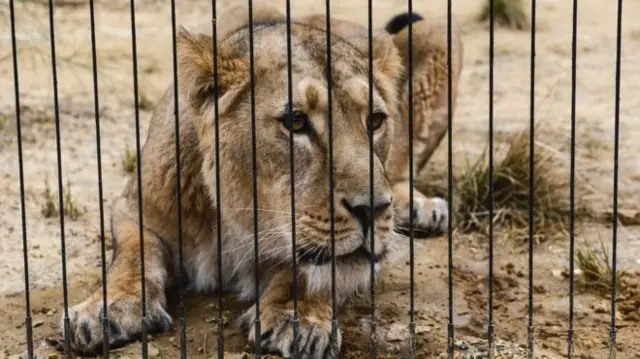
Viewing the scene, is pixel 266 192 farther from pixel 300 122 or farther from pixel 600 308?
pixel 600 308

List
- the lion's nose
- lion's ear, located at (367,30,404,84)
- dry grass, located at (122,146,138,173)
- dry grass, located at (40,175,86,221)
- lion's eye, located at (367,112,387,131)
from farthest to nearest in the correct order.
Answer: dry grass, located at (122,146,138,173) → dry grass, located at (40,175,86,221) → lion's ear, located at (367,30,404,84) → lion's eye, located at (367,112,387,131) → the lion's nose

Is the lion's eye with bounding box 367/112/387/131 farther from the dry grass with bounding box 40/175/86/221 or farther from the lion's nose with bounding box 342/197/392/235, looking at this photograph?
the dry grass with bounding box 40/175/86/221

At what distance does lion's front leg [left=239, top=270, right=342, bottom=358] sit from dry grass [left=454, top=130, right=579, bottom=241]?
1564mm

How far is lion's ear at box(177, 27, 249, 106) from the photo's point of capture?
424 centimetres

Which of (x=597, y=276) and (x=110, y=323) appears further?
(x=597, y=276)

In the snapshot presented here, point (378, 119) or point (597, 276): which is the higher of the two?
point (378, 119)

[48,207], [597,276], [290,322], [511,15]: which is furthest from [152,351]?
[511,15]

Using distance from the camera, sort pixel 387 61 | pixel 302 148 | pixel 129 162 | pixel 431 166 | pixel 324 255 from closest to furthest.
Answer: pixel 324 255, pixel 302 148, pixel 387 61, pixel 129 162, pixel 431 166

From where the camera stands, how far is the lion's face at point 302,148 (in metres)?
3.92

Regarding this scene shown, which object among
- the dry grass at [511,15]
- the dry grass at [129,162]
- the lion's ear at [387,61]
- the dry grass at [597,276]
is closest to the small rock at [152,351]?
the lion's ear at [387,61]

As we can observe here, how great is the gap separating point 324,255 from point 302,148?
39 cm

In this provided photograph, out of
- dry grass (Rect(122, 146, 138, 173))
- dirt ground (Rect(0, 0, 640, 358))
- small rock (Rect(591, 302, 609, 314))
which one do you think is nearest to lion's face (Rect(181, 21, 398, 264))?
dirt ground (Rect(0, 0, 640, 358))

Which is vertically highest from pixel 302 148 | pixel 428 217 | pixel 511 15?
pixel 511 15

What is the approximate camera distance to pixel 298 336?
4.03 metres
